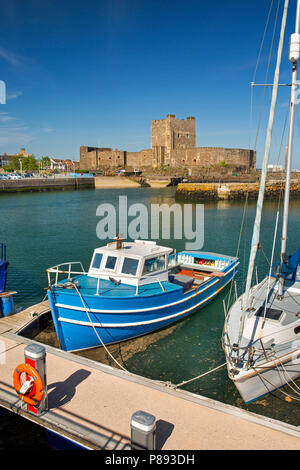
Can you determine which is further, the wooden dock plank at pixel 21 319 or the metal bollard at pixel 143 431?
the wooden dock plank at pixel 21 319

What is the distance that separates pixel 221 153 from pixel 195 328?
251 ft

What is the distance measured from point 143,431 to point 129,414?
1249 mm

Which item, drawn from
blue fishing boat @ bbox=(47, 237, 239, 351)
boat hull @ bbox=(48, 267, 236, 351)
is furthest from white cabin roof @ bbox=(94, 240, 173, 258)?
boat hull @ bbox=(48, 267, 236, 351)

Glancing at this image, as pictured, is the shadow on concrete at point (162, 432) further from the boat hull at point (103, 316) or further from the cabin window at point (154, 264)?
the cabin window at point (154, 264)

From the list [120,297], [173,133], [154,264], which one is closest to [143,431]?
[120,297]

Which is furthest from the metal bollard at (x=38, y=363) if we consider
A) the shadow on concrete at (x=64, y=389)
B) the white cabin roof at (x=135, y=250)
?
the white cabin roof at (x=135, y=250)

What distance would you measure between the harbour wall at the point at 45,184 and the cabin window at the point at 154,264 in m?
62.6

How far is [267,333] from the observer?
805 centimetres

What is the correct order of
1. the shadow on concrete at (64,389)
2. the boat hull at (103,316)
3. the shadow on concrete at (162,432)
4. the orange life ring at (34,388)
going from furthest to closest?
the boat hull at (103,316) < the shadow on concrete at (64,389) < the orange life ring at (34,388) < the shadow on concrete at (162,432)

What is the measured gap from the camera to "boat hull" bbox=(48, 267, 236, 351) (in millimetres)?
8875

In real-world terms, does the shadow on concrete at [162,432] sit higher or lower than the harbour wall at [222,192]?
lower

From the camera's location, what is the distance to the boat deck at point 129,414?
5.13m
